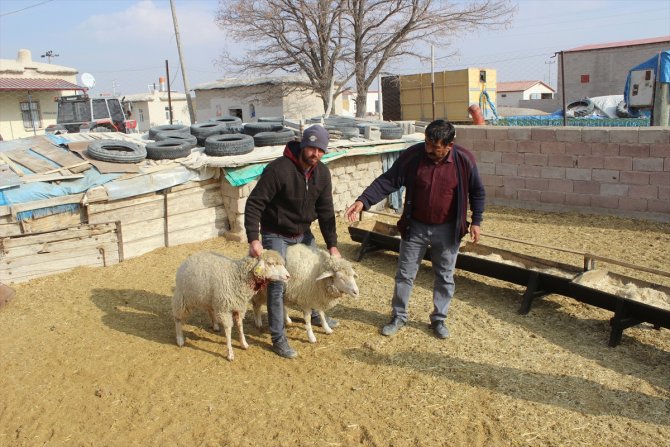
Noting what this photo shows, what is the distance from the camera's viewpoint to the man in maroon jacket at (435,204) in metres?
4.75

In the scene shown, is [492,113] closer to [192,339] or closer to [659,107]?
[659,107]

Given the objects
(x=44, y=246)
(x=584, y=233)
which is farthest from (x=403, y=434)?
(x=584, y=233)

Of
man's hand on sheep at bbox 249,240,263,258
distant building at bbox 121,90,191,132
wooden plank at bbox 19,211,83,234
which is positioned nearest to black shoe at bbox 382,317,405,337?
man's hand on sheep at bbox 249,240,263,258

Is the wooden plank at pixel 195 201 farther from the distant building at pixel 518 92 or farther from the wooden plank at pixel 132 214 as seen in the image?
the distant building at pixel 518 92

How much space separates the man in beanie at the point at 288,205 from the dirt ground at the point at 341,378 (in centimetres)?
51

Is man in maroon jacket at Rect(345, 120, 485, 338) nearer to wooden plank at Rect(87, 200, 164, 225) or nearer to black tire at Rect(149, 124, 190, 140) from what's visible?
wooden plank at Rect(87, 200, 164, 225)

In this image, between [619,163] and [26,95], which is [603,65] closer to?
[619,163]

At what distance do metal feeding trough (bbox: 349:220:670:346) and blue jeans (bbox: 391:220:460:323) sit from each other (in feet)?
3.80

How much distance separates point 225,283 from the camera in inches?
188

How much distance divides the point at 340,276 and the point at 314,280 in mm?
334

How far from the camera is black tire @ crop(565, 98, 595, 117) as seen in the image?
20469mm

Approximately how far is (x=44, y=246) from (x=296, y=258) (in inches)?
151

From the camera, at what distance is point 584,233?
28.7 feet

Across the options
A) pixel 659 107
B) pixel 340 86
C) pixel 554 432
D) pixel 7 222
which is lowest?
pixel 554 432
